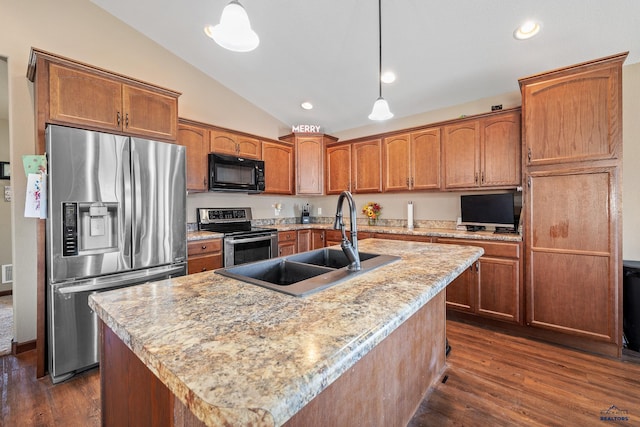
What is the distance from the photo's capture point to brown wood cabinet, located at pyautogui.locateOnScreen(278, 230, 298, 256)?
3.81m

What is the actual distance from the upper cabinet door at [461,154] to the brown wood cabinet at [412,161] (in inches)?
4.4

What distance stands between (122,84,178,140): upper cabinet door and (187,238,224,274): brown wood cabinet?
1.07 m

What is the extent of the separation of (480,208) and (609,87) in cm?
139

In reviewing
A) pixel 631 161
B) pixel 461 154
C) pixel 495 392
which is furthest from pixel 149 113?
pixel 631 161

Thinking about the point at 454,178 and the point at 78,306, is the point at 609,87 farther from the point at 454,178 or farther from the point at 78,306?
the point at 78,306

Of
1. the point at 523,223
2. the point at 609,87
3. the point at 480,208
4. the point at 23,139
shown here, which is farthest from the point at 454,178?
the point at 23,139

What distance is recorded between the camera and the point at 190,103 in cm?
344

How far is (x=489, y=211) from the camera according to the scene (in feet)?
9.95

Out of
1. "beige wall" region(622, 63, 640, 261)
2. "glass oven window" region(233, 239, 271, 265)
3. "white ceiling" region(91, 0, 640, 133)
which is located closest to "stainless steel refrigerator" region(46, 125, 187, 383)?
"glass oven window" region(233, 239, 271, 265)

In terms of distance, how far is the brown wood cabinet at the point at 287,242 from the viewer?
3.81 meters

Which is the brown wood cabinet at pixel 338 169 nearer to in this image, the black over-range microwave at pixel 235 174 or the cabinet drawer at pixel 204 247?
the black over-range microwave at pixel 235 174

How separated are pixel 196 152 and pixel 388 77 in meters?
2.32

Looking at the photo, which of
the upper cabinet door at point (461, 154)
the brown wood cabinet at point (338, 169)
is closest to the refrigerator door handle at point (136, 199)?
the brown wood cabinet at point (338, 169)

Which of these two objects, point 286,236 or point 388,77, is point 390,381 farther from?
point 388,77
